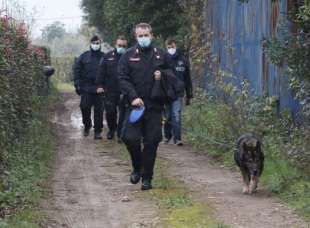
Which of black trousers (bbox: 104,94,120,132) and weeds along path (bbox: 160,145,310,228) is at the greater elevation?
black trousers (bbox: 104,94,120,132)

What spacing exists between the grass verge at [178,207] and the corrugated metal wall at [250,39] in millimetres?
3707

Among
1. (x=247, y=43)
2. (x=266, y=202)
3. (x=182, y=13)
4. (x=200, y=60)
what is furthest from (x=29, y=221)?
(x=182, y=13)

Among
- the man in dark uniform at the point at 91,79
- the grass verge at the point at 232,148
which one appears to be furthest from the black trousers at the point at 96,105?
the grass verge at the point at 232,148

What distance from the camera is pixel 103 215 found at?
320 inches

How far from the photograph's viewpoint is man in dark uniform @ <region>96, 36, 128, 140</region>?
14.3 metres

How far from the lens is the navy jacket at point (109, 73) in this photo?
1429 cm

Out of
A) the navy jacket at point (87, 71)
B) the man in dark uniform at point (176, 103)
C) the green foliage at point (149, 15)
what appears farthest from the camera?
the green foliage at point (149, 15)

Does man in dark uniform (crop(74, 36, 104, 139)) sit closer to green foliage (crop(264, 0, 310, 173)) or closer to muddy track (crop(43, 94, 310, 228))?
muddy track (crop(43, 94, 310, 228))

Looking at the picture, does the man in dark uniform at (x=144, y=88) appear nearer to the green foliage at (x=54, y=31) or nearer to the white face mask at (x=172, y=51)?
the white face mask at (x=172, y=51)

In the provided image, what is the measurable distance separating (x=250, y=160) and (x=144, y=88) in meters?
1.56

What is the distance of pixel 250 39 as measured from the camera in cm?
1591

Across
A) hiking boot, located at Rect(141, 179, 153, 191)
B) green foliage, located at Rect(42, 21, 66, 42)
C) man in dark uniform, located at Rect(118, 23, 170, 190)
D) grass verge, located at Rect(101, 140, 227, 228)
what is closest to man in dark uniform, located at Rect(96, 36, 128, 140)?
grass verge, located at Rect(101, 140, 227, 228)

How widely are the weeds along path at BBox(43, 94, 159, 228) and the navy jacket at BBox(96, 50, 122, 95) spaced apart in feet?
3.68

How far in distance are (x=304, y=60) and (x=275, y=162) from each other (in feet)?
4.94
